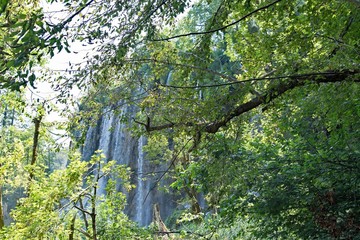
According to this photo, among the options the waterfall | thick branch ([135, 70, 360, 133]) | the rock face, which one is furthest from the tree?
the waterfall

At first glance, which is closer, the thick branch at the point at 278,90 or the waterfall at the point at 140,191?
the thick branch at the point at 278,90

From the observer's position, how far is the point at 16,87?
2043mm

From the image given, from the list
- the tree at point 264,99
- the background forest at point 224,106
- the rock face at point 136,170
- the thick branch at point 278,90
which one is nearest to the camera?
the background forest at point 224,106

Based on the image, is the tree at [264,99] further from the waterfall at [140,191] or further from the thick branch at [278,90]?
the waterfall at [140,191]

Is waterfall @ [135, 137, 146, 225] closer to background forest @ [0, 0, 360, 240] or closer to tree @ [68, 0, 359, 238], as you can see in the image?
background forest @ [0, 0, 360, 240]

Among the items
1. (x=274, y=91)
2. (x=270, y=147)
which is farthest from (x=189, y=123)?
(x=270, y=147)

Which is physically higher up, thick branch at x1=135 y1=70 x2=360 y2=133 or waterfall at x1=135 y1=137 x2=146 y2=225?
waterfall at x1=135 y1=137 x2=146 y2=225

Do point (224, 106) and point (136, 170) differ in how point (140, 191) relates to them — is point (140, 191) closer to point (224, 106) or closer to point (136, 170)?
point (136, 170)

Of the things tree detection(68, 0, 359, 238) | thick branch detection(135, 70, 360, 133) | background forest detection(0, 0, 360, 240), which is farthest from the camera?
tree detection(68, 0, 359, 238)

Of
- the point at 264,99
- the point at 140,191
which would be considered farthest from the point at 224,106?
the point at 140,191

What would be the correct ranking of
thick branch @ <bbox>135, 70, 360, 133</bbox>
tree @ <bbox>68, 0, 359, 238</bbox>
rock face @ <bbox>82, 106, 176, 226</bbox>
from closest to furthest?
thick branch @ <bbox>135, 70, 360, 133</bbox> → tree @ <bbox>68, 0, 359, 238</bbox> → rock face @ <bbox>82, 106, 176, 226</bbox>

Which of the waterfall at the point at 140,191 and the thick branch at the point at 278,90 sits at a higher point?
the waterfall at the point at 140,191

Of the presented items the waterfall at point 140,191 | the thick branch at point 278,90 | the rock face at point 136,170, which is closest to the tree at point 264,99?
the thick branch at point 278,90

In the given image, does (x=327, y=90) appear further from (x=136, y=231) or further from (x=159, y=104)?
(x=136, y=231)
